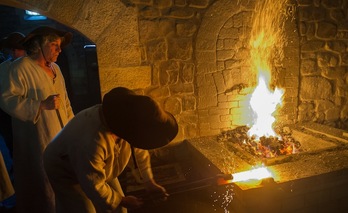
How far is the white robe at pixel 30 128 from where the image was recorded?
258cm

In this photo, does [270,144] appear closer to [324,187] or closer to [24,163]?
[324,187]

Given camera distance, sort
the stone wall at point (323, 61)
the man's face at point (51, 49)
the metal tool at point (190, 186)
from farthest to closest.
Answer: the stone wall at point (323, 61) → the man's face at point (51, 49) → the metal tool at point (190, 186)

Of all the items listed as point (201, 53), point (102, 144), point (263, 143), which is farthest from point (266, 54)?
point (102, 144)

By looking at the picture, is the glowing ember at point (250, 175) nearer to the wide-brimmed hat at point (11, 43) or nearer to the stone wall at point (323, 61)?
the stone wall at point (323, 61)

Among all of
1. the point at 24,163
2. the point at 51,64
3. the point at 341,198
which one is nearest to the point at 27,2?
the point at 51,64

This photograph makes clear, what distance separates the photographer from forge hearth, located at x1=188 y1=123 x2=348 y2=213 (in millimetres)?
2571

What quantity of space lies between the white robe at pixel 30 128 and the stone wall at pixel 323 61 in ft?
13.5

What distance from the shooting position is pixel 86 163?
5.55 feet

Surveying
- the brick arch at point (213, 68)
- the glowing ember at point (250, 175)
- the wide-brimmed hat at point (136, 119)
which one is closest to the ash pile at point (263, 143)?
the brick arch at point (213, 68)

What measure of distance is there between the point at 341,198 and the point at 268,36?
2762 mm

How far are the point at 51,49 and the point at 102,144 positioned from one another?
1601mm

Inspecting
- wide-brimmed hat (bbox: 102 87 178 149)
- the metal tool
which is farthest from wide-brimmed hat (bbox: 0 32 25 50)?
the metal tool

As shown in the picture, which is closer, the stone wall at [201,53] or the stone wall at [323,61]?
the stone wall at [201,53]

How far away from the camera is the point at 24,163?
2740mm
